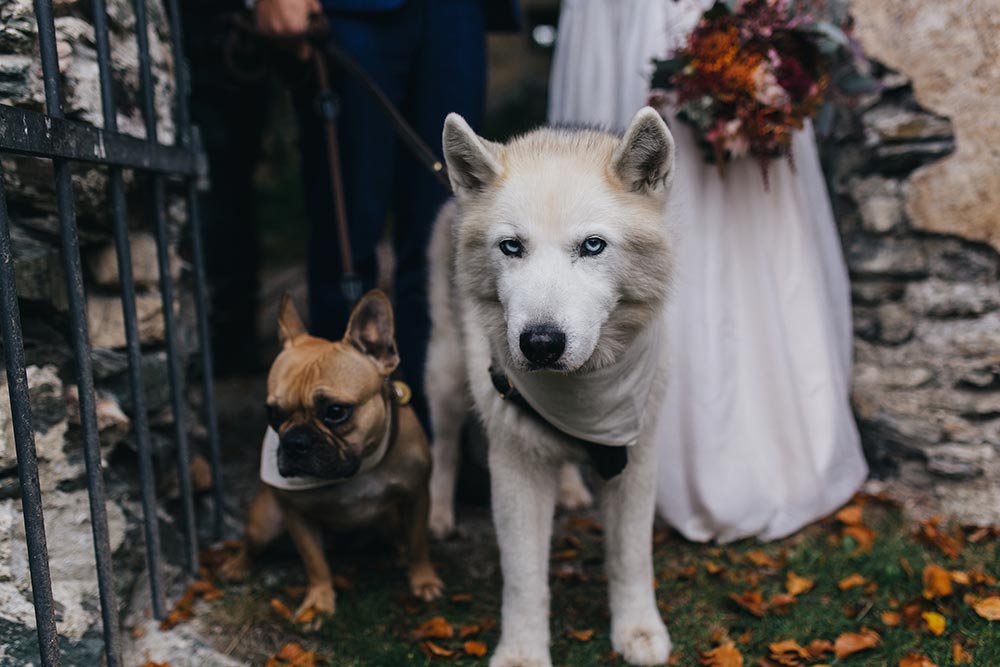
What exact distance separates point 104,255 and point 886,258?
2.91m

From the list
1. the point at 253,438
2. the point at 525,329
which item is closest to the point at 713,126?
the point at 525,329

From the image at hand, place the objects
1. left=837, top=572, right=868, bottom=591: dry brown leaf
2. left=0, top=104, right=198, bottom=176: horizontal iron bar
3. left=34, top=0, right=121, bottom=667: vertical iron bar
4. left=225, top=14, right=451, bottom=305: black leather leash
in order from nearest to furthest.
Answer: left=0, top=104, right=198, bottom=176: horizontal iron bar
left=34, top=0, right=121, bottom=667: vertical iron bar
left=837, top=572, right=868, bottom=591: dry brown leaf
left=225, top=14, right=451, bottom=305: black leather leash

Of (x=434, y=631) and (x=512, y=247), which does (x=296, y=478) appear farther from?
(x=512, y=247)

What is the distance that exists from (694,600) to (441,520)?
3.36 ft

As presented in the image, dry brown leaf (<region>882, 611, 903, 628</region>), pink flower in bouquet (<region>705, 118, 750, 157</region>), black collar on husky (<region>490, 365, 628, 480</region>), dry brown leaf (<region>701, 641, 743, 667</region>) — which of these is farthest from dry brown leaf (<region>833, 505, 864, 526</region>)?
pink flower in bouquet (<region>705, 118, 750, 157</region>)

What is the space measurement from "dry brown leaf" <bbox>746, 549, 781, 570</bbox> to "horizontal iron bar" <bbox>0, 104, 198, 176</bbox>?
236cm

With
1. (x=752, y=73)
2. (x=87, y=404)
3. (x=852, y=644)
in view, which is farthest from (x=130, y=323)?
(x=852, y=644)

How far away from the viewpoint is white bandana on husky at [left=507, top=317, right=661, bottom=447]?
2145mm

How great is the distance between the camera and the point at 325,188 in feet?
10.5

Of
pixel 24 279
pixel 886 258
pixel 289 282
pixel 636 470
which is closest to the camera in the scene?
pixel 24 279

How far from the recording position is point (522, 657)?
2.28 metres

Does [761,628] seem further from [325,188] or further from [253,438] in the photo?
[253,438]

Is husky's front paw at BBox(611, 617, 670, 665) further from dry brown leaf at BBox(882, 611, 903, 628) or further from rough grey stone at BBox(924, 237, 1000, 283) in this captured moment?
rough grey stone at BBox(924, 237, 1000, 283)

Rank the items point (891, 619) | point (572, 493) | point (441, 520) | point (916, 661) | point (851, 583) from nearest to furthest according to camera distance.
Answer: point (916, 661)
point (891, 619)
point (851, 583)
point (441, 520)
point (572, 493)
